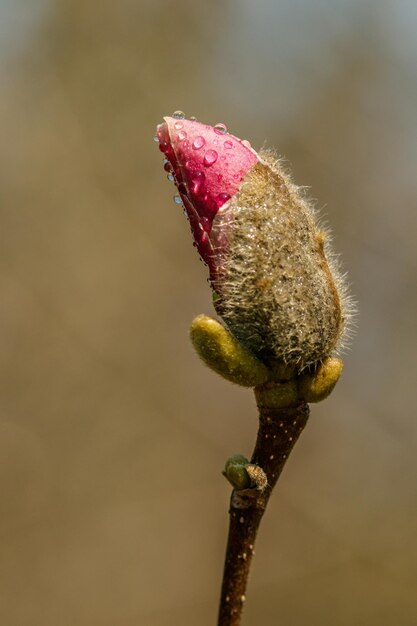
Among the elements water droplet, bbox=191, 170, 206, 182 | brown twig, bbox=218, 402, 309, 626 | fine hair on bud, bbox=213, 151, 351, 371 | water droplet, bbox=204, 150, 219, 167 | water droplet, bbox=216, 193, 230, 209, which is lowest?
brown twig, bbox=218, 402, 309, 626

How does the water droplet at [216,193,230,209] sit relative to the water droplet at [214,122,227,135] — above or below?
below

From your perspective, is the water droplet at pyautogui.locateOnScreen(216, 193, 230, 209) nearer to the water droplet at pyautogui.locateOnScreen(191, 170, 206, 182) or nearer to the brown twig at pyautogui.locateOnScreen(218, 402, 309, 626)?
the water droplet at pyautogui.locateOnScreen(191, 170, 206, 182)

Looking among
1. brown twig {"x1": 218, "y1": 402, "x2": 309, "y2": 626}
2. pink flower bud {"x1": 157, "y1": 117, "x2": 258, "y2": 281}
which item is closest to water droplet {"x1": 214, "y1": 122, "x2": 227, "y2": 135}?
pink flower bud {"x1": 157, "y1": 117, "x2": 258, "y2": 281}

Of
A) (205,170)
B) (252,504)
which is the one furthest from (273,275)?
(252,504)

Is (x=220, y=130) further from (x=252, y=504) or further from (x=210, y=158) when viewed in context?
(x=252, y=504)

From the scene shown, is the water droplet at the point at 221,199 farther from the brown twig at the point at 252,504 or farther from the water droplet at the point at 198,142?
the brown twig at the point at 252,504

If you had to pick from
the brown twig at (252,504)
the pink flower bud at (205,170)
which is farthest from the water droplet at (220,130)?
the brown twig at (252,504)

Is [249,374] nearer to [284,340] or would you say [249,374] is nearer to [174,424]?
[284,340]
